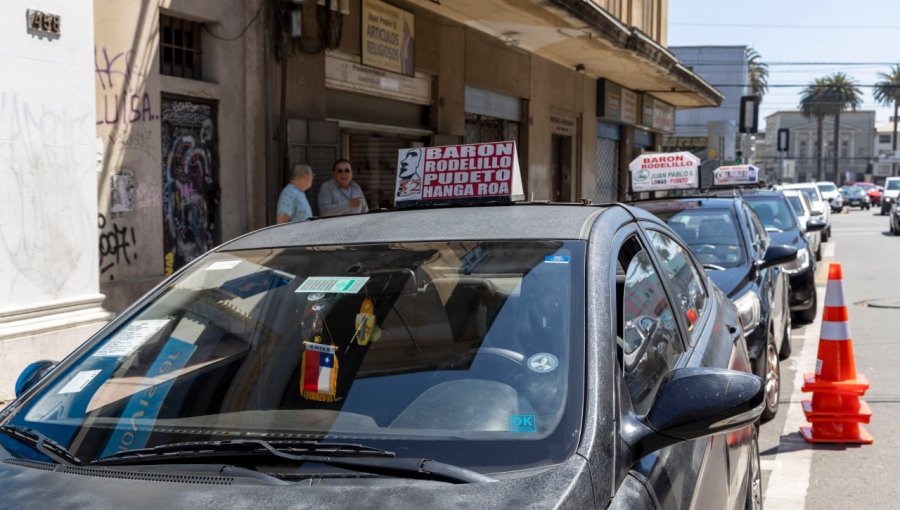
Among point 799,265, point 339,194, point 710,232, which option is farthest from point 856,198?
point 710,232

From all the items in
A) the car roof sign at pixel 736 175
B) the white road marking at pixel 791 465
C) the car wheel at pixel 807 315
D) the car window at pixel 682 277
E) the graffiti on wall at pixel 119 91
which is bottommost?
the white road marking at pixel 791 465

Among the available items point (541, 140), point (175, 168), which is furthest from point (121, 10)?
point (541, 140)

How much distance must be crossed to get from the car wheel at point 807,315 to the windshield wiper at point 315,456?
9.51 metres

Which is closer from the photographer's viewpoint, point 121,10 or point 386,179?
point 121,10

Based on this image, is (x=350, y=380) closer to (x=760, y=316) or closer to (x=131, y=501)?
(x=131, y=501)

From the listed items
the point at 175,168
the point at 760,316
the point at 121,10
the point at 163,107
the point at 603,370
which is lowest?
the point at 760,316

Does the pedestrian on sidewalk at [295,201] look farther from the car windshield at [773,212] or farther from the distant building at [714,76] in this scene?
the distant building at [714,76]

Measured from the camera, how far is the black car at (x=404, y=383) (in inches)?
84.7

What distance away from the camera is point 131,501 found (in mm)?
2064

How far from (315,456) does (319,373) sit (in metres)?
0.59

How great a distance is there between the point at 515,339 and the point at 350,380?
495 mm

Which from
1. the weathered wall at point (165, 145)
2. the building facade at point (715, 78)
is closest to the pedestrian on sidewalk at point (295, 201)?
the weathered wall at point (165, 145)

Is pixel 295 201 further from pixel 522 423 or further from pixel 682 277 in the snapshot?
pixel 522 423

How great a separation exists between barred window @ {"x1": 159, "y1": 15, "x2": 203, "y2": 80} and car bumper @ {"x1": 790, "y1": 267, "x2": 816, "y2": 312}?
21.9 feet
